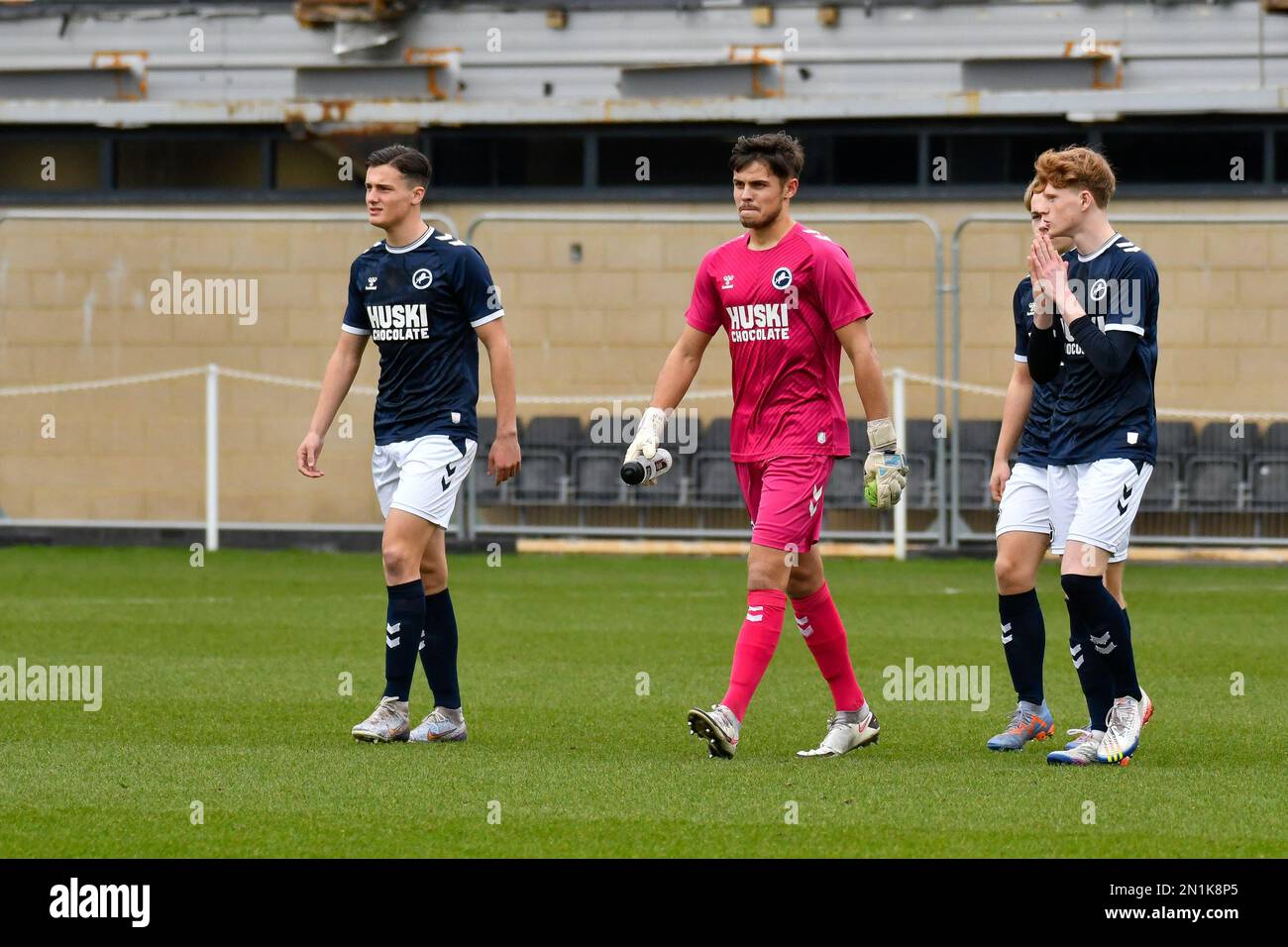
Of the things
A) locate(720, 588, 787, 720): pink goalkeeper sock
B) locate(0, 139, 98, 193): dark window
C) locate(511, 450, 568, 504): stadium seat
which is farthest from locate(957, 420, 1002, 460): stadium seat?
locate(720, 588, 787, 720): pink goalkeeper sock

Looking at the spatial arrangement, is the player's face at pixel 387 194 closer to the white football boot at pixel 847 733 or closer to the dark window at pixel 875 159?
the white football boot at pixel 847 733

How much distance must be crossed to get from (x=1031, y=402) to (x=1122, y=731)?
133 cm

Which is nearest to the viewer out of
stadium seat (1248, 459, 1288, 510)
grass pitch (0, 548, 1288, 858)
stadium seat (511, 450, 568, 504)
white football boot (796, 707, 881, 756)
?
grass pitch (0, 548, 1288, 858)

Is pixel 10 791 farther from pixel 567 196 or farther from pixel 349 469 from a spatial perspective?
pixel 567 196

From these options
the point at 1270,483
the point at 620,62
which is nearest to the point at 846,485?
the point at 1270,483

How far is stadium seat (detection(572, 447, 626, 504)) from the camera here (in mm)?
18422

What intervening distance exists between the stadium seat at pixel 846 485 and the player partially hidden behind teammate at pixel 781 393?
10829 mm

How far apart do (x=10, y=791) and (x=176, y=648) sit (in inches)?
177

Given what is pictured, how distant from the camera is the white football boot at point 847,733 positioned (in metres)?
7.21

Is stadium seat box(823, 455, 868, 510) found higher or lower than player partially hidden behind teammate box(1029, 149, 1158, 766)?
lower

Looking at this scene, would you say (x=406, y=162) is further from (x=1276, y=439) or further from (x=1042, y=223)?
(x=1276, y=439)

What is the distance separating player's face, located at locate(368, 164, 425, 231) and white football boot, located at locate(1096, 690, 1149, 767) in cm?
323

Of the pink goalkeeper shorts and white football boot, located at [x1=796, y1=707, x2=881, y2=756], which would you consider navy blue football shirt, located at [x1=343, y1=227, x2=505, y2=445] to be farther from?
white football boot, located at [x1=796, y1=707, x2=881, y2=756]
